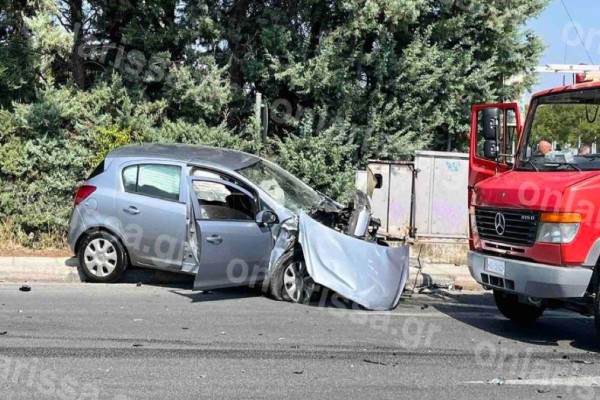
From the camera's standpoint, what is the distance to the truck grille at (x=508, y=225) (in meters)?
6.58

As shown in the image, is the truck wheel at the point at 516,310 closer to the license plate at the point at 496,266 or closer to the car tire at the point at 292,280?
the license plate at the point at 496,266

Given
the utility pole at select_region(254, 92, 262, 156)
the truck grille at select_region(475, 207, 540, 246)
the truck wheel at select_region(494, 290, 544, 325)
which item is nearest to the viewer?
the truck grille at select_region(475, 207, 540, 246)

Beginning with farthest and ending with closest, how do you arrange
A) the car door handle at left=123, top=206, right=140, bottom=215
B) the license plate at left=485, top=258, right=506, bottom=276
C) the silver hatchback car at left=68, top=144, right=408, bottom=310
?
the car door handle at left=123, top=206, right=140, bottom=215
the silver hatchback car at left=68, top=144, right=408, bottom=310
the license plate at left=485, top=258, right=506, bottom=276

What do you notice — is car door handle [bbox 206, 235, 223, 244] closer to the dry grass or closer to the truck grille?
the truck grille

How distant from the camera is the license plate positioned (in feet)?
22.5

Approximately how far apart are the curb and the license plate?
2.83 metres

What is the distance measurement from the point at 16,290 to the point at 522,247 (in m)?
6.01

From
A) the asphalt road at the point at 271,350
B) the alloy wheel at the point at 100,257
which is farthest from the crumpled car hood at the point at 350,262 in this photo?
the alloy wheel at the point at 100,257

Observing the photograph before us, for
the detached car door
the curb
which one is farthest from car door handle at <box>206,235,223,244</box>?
the curb

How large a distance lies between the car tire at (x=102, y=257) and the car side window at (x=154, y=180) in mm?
704

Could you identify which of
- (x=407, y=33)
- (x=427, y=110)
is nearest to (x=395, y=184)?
(x=427, y=110)

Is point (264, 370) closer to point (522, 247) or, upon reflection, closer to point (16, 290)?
point (522, 247)

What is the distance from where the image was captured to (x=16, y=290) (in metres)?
8.95

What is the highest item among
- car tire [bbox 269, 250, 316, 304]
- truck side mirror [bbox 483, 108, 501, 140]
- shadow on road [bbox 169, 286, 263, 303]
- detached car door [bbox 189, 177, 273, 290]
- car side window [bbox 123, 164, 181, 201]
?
truck side mirror [bbox 483, 108, 501, 140]
